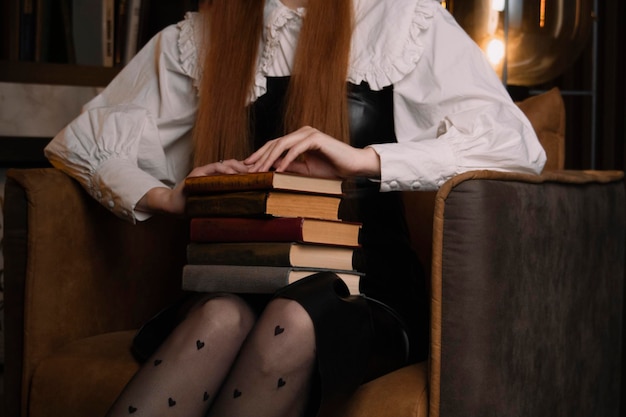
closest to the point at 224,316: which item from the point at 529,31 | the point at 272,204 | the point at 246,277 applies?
the point at 246,277

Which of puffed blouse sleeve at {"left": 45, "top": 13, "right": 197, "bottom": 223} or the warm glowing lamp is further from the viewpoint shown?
the warm glowing lamp

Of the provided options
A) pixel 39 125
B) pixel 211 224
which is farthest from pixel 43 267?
pixel 39 125

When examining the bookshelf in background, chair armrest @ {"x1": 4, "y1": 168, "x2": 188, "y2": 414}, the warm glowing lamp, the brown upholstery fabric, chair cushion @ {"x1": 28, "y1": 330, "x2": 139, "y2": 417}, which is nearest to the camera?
chair cushion @ {"x1": 28, "y1": 330, "x2": 139, "y2": 417}

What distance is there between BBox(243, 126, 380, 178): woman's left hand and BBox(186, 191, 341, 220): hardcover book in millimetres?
101

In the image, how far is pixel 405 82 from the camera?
1534 mm

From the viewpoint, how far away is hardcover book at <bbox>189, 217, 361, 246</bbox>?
3.82ft

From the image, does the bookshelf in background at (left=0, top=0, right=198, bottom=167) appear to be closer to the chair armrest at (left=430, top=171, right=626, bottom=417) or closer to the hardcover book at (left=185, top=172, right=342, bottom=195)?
the hardcover book at (left=185, top=172, right=342, bottom=195)

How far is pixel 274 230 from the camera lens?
1.18 m

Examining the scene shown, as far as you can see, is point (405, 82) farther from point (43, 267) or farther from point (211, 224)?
point (43, 267)

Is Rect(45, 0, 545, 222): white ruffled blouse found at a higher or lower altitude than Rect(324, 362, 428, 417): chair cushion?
higher

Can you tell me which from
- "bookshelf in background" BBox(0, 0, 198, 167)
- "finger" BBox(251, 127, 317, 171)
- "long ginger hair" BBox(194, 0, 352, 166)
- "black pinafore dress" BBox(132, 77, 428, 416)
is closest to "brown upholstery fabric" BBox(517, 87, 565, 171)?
"black pinafore dress" BBox(132, 77, 428, 416)

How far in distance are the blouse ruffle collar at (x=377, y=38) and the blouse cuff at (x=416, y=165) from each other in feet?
0.72

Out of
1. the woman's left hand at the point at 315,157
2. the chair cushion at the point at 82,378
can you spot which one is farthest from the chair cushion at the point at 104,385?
the woman's left hand at the point at 315,157

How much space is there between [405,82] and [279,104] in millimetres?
240
